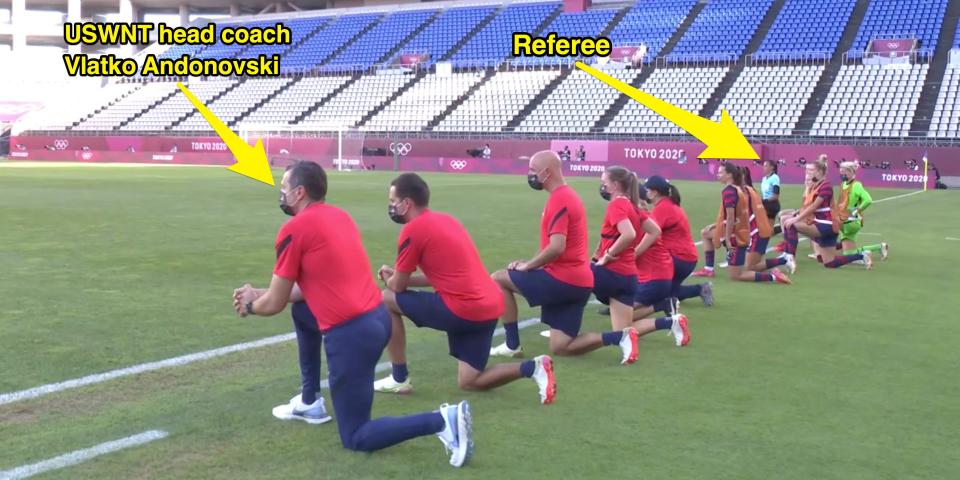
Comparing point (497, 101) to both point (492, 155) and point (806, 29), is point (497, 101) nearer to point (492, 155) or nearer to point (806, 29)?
point (492, 155)

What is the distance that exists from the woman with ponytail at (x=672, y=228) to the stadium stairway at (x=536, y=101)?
36983mm

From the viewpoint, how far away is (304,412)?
5324 millimetres

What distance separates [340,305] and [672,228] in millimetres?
5158

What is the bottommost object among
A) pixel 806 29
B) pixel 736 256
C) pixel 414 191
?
pixel 736 256

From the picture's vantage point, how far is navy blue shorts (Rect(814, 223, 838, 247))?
12898mm

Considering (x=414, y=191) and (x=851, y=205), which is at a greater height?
(x=414, y=191)

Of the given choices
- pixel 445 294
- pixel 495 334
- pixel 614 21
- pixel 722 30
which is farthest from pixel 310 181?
pixel 614 21

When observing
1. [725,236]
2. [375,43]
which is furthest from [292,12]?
[725,236]

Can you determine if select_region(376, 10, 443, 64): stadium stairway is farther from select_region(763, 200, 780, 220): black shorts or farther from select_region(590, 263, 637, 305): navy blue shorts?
select_region(590, 263, 637, 305): navy blue shorts

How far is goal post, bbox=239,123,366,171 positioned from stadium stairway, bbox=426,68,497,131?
12.9 feet

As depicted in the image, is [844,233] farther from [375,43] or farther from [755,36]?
[375,43]

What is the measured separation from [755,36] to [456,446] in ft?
161

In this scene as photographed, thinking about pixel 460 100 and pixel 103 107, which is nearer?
pixel 460 100

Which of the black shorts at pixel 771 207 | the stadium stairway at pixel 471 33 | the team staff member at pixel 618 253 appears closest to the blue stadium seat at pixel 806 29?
the stadium stairway at pixel 471 33
